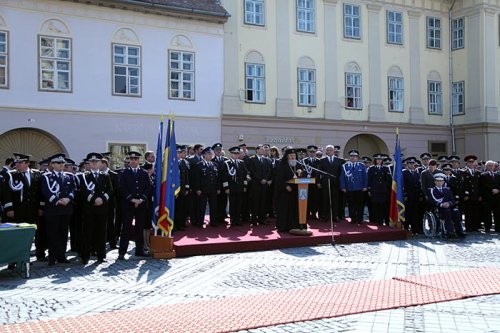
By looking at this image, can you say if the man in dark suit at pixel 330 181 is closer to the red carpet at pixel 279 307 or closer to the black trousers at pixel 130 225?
the black trousers at pixel 130 225

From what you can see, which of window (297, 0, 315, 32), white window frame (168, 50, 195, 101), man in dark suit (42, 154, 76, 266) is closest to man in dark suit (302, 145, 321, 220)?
man in dark suit (42, 154, 76, 266)

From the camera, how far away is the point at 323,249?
1186 centimetres

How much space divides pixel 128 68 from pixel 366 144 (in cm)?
1175

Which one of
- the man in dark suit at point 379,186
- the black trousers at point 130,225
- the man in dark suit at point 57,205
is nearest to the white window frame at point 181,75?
the man in dark suit at point 379,186

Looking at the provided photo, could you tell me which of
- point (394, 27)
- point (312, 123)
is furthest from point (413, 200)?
point (394, 27)

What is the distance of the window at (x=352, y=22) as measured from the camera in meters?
25.4

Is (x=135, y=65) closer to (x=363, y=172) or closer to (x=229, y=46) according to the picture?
(x=229, y=46)

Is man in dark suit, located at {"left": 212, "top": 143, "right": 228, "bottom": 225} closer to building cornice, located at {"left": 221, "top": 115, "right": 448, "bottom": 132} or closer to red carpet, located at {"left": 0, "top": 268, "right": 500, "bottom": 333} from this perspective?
red carpet, located at {"left": 0, "top": 268, "right": 500, "bottom": 333}

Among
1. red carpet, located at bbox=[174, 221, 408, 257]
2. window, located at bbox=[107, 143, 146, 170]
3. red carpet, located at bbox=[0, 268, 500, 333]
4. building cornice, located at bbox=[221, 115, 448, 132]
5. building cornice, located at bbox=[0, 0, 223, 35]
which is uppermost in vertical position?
building cornice, located at bbox=[0, 0, 223, 35]

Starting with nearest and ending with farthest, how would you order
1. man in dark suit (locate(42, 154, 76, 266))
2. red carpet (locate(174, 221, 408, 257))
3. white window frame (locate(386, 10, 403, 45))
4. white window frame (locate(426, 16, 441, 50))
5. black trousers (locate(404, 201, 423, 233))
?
man in dark suit (locate(42, 154, 76, 266)) < red carpet (locate(174, 221, 408, 257)) < black trousers (locate(404, 201, 423, 233)) < white window frame (locate(386, 10, 403, 45)) < white window frame (locate(426, 16, 441, 50))

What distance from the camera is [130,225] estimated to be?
35.1 ft

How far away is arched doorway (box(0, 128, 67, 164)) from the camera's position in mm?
19156

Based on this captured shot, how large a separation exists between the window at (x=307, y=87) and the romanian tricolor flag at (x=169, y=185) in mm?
13893

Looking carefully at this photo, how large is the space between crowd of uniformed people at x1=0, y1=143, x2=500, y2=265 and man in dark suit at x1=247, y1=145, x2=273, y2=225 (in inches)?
1.0
